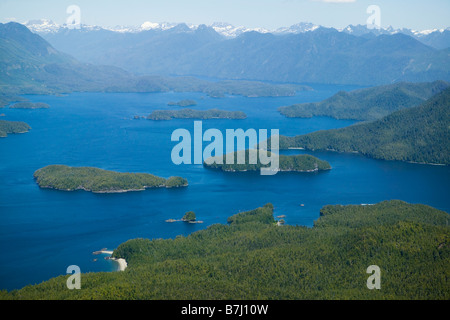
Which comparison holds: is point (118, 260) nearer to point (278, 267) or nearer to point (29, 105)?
point (278, 267)

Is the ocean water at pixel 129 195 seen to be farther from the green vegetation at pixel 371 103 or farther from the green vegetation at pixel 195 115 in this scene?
the green vegetation at pixel 371 103

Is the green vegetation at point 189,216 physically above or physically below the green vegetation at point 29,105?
below

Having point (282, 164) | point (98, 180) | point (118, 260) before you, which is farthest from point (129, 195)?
point (282, 164)

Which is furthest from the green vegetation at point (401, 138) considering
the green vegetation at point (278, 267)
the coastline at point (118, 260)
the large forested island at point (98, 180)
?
the coastline at point (118, 260)

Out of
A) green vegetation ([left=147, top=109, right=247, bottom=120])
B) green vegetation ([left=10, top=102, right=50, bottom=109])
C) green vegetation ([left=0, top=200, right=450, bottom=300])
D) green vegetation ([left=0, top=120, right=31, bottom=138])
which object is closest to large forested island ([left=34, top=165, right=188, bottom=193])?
green vegetation ([left=0, top=200, right=450, bottom=300])

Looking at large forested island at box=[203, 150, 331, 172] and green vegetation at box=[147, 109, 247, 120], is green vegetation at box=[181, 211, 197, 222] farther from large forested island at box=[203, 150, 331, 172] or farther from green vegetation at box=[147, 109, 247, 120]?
green vegetation at box=[147, 109, 247, 120]
